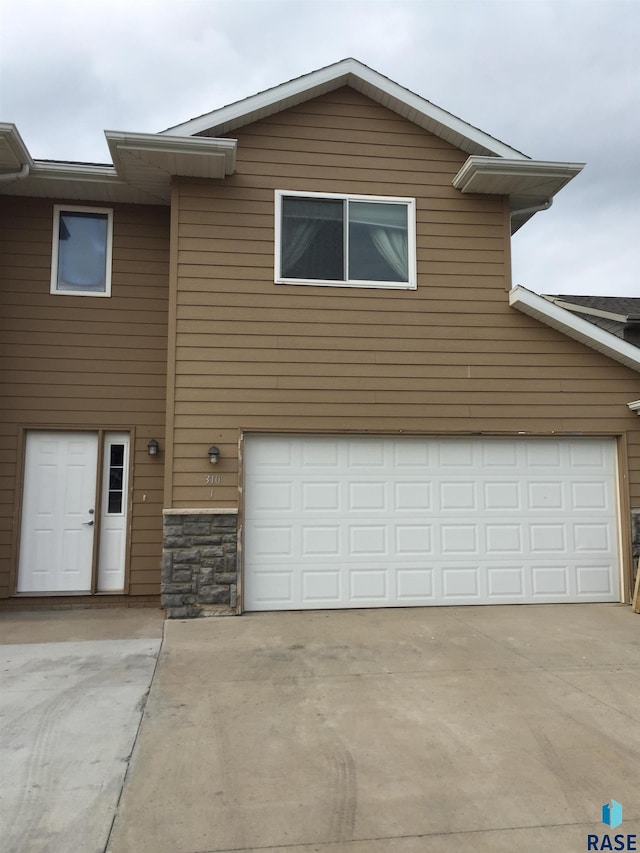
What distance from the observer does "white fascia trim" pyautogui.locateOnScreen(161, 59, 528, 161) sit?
6.52m

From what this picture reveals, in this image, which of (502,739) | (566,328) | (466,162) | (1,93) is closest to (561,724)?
(502,739)

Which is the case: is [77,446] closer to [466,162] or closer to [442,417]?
[442,417]

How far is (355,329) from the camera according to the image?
6664 millimetres

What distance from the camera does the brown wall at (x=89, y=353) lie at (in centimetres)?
680

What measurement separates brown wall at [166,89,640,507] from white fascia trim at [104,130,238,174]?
1.63ft

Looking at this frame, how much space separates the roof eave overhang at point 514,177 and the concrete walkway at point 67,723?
6.08 metres

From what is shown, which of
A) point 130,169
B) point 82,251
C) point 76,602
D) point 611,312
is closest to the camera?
point 130,169

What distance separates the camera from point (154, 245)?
719cm

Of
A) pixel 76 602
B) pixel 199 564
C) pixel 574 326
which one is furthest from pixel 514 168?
pixel 76 602

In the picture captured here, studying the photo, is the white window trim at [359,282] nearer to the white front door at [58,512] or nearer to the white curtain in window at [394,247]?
the white curtain in window at [394,247]

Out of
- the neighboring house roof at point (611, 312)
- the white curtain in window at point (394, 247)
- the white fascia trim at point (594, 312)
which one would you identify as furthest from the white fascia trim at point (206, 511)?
the white fascia trim at point (594, 312)

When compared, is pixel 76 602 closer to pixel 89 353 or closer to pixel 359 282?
pixel 89 353

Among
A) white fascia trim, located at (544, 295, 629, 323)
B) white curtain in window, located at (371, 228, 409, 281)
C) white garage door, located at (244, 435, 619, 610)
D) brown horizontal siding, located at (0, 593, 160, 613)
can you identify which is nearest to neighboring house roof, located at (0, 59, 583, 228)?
white curtain in window, located at (371, 228, 409, 281)

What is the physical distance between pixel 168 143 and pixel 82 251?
1.91 m
